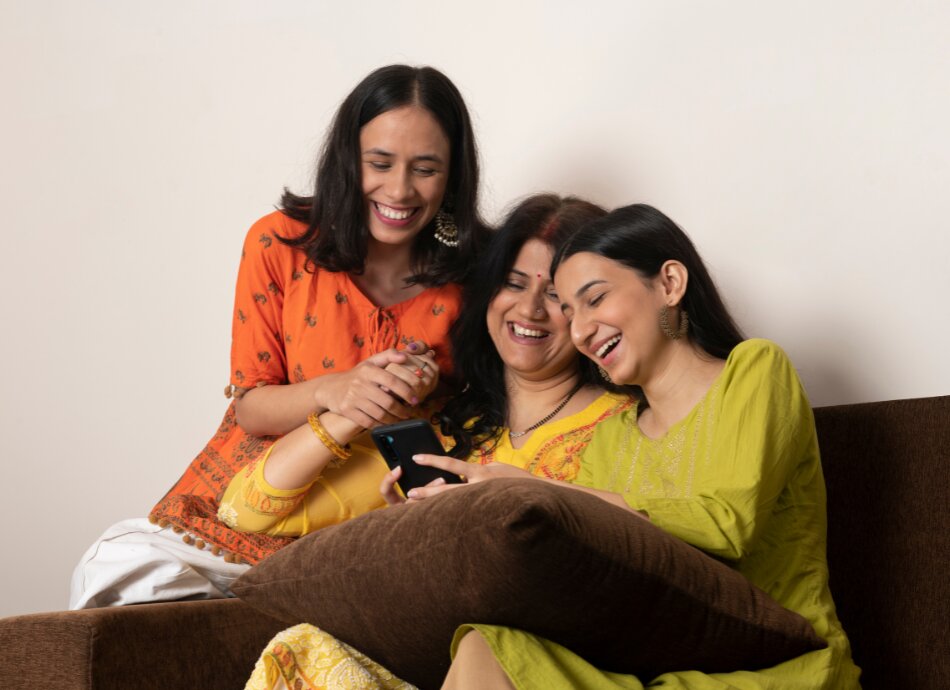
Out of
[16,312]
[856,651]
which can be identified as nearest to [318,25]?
[16,312]

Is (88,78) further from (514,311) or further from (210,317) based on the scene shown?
(514,311)

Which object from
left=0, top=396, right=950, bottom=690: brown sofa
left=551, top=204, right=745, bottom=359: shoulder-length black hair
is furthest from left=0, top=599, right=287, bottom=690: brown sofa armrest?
left=551, top=204, right=745, bottom=359: shoulder-length black hair

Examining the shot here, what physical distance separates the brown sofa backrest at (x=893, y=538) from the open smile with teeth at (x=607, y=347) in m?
0.36

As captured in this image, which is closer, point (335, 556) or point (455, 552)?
point (455, 552)

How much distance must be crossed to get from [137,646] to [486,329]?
84cm

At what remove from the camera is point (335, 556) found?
4.30 ft

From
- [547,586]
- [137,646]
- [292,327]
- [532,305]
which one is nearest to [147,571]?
[137,646]

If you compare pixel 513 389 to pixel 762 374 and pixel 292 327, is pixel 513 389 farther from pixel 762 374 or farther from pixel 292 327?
pixel 762 374

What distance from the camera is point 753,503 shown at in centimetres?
132

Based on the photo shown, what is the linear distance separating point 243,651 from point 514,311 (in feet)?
2.35

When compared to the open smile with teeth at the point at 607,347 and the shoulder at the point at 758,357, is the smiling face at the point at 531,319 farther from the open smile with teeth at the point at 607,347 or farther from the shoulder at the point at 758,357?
the shoulder at the point at 758,357

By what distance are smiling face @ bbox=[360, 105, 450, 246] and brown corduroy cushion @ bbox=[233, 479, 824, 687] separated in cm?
80

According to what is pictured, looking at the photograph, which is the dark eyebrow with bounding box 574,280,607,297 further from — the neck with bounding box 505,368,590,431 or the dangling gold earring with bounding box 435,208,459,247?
the dangling gold earring with bounding box 435,208,459,247

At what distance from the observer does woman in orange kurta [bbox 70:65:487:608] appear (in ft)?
6.49
